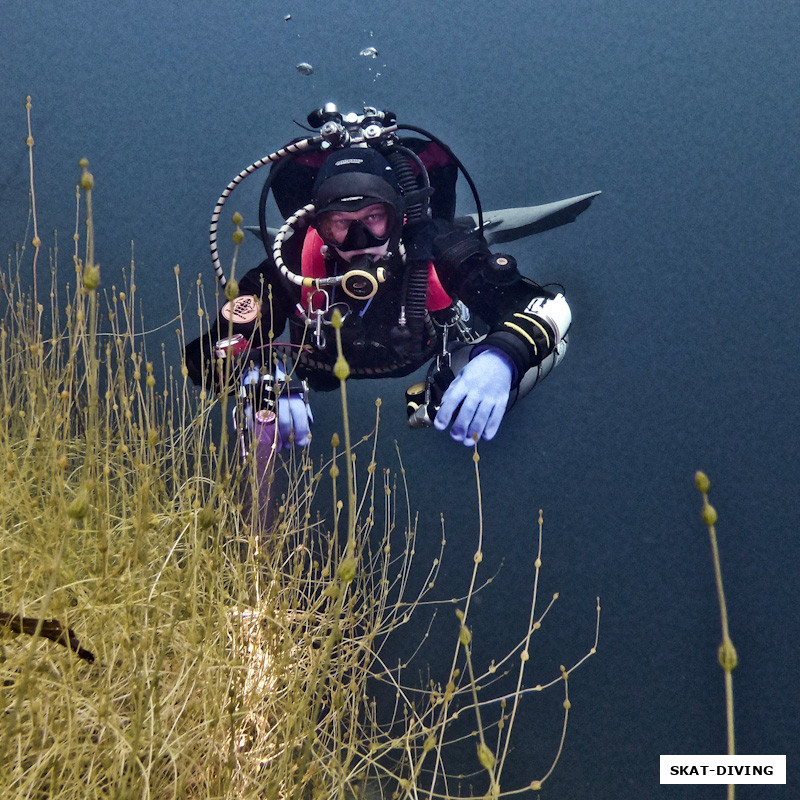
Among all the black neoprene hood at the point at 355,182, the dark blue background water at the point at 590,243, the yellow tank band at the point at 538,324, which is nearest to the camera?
the black neoprene hood at the point at 355,182

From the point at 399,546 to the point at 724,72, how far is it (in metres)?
2.73

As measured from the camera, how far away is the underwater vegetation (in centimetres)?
95

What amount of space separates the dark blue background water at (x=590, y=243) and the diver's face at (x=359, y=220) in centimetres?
74

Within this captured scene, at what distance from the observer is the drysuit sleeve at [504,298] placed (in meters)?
2.26

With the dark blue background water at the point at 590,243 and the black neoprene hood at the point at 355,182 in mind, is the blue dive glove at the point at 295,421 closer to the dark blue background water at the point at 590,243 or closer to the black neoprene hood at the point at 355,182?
the dark blue background water at the point at 590,243

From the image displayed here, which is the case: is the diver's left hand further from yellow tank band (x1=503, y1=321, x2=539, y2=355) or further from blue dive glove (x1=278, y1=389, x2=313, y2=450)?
blue dive glove (x1=278, y1=389, x2=313, y2=450)

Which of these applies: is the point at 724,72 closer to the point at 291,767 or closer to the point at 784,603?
the point at 784,603

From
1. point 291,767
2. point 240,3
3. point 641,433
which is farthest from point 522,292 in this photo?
point 240,3

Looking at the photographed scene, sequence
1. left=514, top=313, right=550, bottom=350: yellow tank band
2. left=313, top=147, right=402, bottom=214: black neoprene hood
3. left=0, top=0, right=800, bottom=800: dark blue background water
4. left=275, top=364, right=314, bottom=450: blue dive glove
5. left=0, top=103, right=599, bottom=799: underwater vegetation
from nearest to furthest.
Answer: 1. left=0, top=103, right=599, bottom=799: underwater vegetation
2. left=313, top=147, right=402, bottom=214: black neoprene hood
3. left=514, top=313, right=550, bottom=350: yellow tank band
4. left=275, top=364, right=314, bottom=450: blue dive glove
5. left=0, top=0, right=800, bottom=800: dark blue background water

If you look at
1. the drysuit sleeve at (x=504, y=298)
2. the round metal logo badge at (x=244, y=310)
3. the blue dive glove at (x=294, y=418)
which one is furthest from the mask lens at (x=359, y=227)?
the blue dive glove at (x=294, y=418)

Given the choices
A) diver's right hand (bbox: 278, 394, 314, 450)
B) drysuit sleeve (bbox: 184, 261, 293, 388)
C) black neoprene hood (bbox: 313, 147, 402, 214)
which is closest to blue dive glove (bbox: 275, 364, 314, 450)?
diver's right hand (bbox: 278, 394, 314, 450)

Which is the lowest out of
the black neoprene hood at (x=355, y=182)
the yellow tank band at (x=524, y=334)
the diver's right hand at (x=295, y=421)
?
the diver's right hand at (x=295, y=421)

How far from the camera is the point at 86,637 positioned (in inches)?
54.3

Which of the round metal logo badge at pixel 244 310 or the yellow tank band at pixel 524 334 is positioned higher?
the round metal logo badge at pixel 244 310
